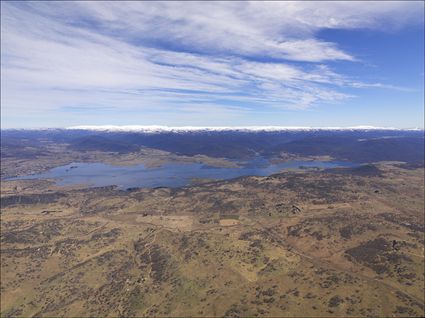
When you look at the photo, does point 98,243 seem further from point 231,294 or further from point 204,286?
point 231,294

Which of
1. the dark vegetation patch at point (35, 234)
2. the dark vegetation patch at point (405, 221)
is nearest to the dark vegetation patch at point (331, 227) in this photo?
the dark vegetation patch at point (405, 221)

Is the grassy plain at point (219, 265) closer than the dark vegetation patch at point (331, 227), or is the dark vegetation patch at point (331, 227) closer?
the grassy plain at point (219, 265)

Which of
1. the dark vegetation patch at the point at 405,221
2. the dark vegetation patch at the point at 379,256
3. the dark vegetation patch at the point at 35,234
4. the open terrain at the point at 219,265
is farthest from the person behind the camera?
the dark vegetation patch at the point at 405,221

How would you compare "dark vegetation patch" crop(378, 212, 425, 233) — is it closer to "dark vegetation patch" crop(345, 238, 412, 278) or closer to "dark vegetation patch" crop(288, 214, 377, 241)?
"dark vegetation patch" crop(288, 214, 377, 241)

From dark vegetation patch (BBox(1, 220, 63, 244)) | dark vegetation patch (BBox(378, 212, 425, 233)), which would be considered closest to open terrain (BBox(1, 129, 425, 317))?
dark vegetation patch (BBox(1, 220, 63, 244))

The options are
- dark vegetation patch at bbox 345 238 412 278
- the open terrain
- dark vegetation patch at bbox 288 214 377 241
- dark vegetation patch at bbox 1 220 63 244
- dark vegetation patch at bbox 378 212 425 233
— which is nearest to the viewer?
the open terrain

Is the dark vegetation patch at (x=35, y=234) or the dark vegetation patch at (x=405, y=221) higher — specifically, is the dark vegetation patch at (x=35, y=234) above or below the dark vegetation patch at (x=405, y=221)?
below

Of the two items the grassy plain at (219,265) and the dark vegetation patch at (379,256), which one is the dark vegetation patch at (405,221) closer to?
the grassy plain at (219,265)

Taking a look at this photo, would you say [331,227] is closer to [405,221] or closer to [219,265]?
[405,221]

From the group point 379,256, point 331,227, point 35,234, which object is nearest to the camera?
point 379,256

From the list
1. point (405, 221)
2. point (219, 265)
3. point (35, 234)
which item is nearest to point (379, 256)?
point (405, 221)

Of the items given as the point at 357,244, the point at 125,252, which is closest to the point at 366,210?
the point at 357,244
